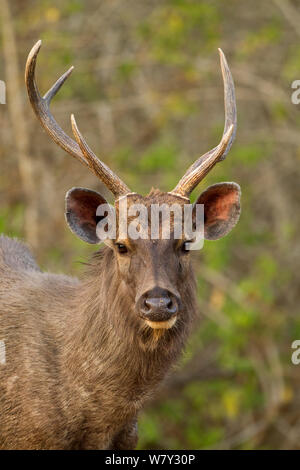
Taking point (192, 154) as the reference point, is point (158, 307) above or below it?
below

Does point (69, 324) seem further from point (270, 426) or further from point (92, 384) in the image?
point (270, 426)

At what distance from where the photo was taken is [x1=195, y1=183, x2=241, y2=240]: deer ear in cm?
630

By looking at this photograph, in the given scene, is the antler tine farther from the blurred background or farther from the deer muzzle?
the blurred background

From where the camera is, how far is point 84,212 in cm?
619

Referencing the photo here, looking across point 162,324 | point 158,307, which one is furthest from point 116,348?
point 158,307

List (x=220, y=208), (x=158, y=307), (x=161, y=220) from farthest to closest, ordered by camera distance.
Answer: (x=220, y=208)
(x=161, y=220)
(x=158, y=307)

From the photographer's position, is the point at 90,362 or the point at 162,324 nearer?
the point at 162,324

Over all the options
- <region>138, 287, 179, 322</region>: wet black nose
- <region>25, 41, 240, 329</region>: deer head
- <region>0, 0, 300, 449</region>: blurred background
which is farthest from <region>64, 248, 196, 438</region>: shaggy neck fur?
<region>0, 0, 300, 449</region>: blurred background

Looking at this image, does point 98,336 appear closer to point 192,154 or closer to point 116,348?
point 116,348

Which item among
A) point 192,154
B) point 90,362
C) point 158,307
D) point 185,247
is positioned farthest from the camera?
point 192,154

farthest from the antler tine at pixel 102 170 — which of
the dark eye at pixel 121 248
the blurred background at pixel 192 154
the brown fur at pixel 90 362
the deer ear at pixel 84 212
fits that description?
the blurred background at pixel 192 154

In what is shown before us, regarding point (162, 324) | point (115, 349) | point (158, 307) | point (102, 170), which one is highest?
point (102, 170)

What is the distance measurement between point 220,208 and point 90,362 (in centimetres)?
147

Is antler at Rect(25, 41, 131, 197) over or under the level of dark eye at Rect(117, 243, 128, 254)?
over
